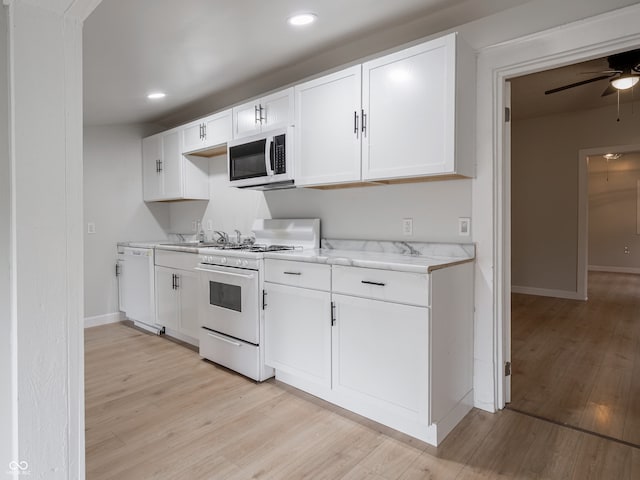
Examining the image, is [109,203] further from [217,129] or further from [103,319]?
[217,129]

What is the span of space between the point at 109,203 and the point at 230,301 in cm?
241

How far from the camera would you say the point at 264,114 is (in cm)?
304

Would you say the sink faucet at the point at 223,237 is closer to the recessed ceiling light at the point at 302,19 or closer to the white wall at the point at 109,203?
the white wall at the point at 109,203

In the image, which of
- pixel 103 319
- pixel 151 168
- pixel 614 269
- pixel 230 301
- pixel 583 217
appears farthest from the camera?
pixel 614 269

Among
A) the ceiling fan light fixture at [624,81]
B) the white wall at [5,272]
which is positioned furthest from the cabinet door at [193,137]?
the ceiling fan light fixture at [624,81]

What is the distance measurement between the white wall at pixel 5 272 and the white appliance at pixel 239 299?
159cm

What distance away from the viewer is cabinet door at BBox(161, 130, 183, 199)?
4.02 m

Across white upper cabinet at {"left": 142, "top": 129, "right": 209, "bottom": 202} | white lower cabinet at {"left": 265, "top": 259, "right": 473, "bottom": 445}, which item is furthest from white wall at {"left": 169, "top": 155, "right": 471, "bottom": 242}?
white lower cabinet at {"left": 265, "top": 259, "right": 473, "bottom": 445}

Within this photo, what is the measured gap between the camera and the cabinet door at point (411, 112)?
207 centimetres

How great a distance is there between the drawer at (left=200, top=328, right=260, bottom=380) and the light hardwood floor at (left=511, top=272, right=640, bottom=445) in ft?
5.53

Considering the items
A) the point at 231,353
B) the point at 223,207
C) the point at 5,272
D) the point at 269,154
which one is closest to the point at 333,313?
the point at 231,353

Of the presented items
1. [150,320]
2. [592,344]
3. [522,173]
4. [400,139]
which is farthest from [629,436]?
[522,173]

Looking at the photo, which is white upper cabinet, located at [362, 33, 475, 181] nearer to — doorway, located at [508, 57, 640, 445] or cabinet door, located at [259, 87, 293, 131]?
cabinet door, located at [259, 87, 293, 131]

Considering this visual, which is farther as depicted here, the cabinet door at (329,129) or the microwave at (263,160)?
the microwave at (263,160)
